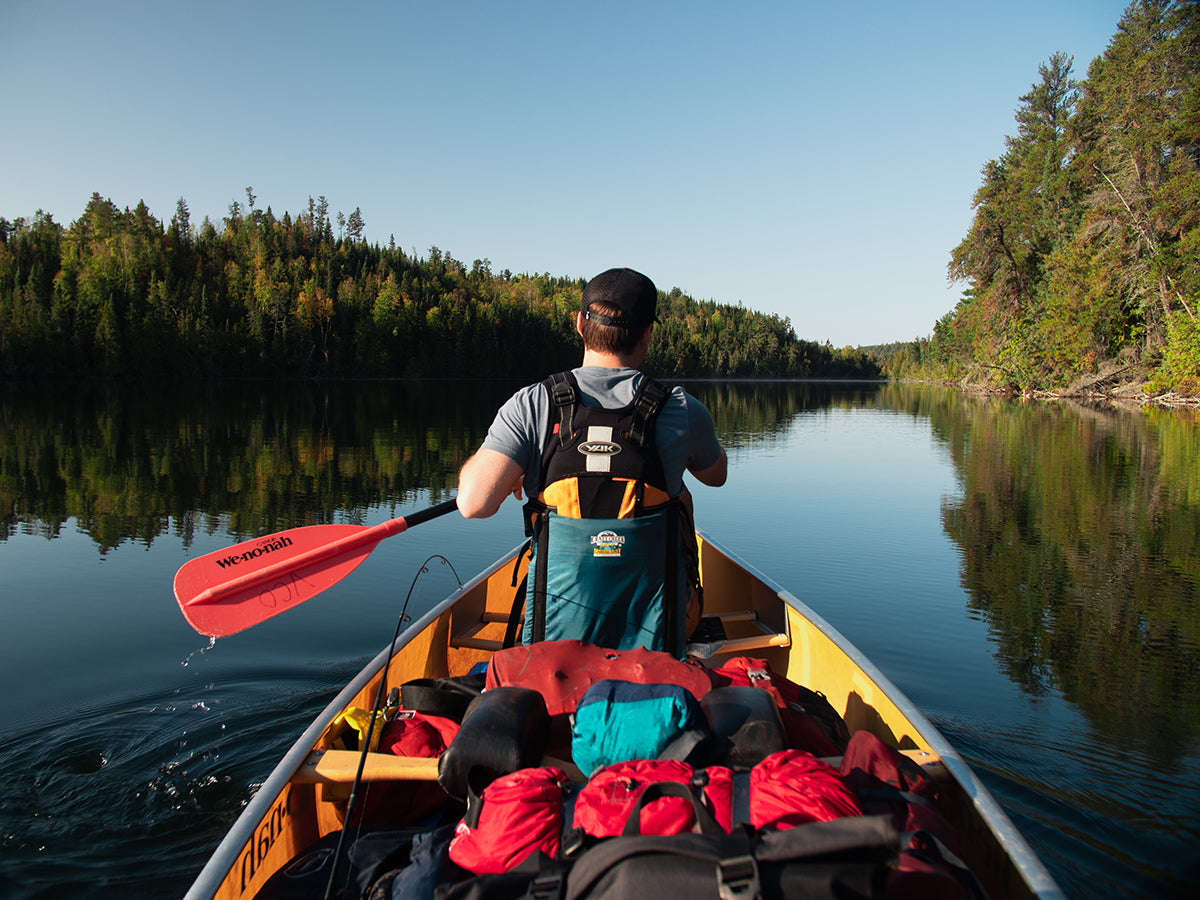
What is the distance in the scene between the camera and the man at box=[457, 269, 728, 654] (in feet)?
8.23

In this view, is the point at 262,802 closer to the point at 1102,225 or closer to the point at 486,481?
the point at 486,481

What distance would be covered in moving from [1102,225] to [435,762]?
36745 mm

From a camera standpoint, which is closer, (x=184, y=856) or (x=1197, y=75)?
(x=184, y=856)

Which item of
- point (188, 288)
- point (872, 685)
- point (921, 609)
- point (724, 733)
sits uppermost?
point (188, 288)

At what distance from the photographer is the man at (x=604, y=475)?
2510 millimetres

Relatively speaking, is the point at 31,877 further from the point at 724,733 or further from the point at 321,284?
the point at 321,284

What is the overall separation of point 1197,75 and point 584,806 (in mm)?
37119

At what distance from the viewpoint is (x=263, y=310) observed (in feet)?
256

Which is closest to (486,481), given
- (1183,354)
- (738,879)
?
(738,879)

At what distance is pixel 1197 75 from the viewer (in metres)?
27.7

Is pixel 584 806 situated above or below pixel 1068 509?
above

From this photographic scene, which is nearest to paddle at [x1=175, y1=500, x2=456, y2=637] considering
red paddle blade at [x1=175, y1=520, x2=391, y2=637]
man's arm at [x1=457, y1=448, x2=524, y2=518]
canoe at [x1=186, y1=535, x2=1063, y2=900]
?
red paddle blade at [x1=175, y1=520, x2=391, y2=637]

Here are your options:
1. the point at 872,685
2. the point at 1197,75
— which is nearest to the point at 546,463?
the point at 872,685

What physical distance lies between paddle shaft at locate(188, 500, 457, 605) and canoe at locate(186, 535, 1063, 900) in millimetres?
550
